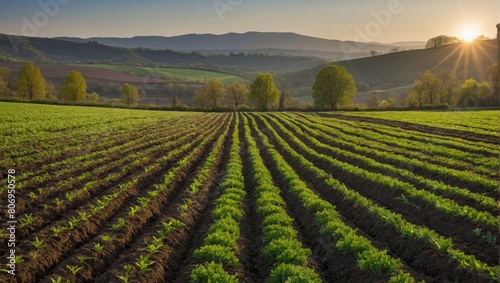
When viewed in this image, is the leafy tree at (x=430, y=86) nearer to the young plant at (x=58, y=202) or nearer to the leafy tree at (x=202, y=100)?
the leafy tree at (x=202, y=100)

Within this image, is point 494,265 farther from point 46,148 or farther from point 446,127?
point 446,127

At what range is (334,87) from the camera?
93000 millimetres

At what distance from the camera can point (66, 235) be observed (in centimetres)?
995

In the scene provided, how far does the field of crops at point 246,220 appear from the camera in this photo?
836 centimetres

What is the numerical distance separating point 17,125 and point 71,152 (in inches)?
532

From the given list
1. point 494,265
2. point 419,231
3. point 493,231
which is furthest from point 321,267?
point 493,231

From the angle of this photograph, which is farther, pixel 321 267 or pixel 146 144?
pixel 146 144

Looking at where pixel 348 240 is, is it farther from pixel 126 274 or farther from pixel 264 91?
pixel 264 91

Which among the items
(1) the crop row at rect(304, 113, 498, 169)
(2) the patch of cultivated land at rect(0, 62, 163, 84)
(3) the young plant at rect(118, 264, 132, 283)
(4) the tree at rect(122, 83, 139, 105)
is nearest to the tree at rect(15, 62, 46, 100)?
(4) the tree at rect(122, 83, 139, 105)

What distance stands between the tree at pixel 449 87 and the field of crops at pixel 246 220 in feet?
303

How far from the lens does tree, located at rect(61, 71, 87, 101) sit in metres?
99.9

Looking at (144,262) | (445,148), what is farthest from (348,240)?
(445,148)

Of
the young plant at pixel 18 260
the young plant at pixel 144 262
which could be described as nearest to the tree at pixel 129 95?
the young plant at pixel 18 260

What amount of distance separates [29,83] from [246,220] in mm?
99725
